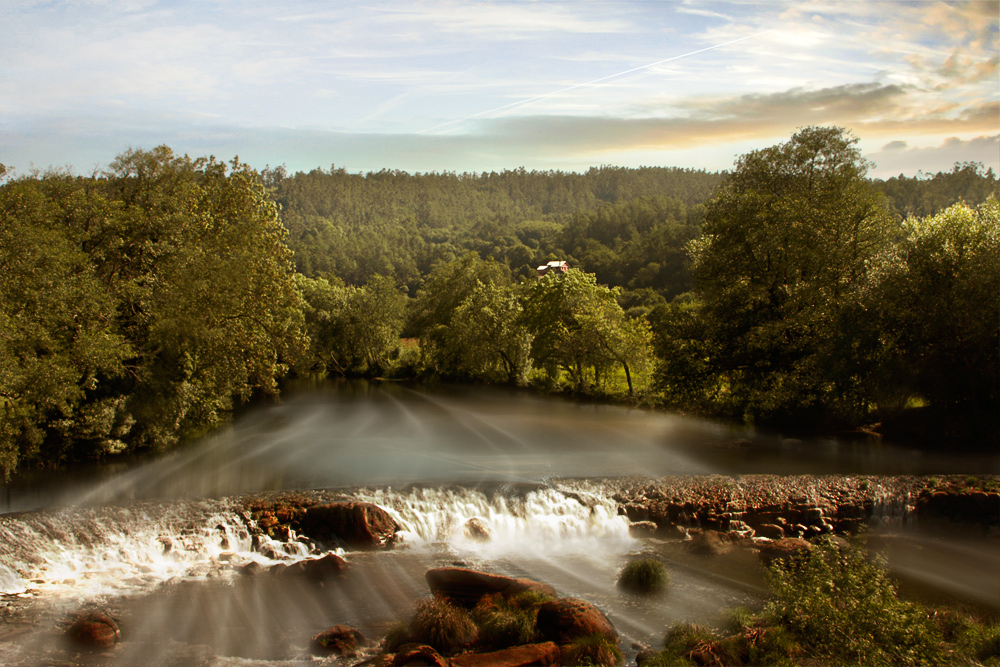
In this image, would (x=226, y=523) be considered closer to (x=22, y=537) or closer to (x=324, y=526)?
(x=324, y=526)

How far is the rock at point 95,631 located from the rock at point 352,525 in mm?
3693

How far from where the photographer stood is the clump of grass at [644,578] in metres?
10.7

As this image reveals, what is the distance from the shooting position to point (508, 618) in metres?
9.20

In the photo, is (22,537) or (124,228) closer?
(22,537)

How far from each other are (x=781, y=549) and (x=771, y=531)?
1.13 m

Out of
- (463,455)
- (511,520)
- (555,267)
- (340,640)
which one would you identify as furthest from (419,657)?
(555,267)

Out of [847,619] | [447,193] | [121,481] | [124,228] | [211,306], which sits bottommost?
[121,481]

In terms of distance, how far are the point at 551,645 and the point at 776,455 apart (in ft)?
37.4

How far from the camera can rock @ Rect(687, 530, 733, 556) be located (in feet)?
39.7

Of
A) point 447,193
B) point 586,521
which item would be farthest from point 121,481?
point 447,193

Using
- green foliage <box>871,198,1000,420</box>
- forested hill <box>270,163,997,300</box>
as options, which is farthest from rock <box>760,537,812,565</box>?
forested hill <box>270,163,997,300</box>

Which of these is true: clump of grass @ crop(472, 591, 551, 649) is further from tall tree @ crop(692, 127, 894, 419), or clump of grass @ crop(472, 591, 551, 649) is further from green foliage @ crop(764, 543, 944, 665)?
tall tree @ crop(692, 127, 894, 419)

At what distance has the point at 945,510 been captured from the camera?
13.6m

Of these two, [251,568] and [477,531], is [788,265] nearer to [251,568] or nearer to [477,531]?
[477,531]
